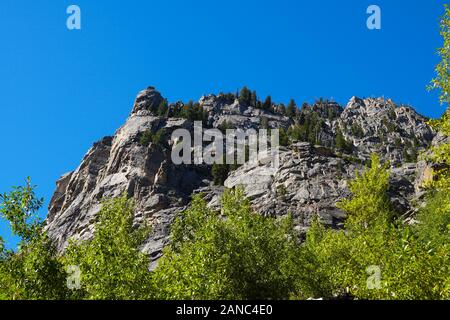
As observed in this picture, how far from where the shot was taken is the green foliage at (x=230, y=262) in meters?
18.9

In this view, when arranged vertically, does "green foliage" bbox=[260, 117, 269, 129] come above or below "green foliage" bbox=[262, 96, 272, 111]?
below

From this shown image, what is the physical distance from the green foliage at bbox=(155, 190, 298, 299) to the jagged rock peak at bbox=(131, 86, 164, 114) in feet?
366

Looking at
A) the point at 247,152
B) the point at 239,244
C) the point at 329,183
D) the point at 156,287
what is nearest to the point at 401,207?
the point at 329,183

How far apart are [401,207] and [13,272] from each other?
251 ft

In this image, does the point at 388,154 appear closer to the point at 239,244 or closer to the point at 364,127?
the point at 364,127

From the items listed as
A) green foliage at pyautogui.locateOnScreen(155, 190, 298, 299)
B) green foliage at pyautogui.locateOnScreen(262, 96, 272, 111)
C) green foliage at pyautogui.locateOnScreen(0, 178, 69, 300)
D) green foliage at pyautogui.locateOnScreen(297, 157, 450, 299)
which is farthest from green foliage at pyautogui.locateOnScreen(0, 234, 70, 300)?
green foliage at pyautogui.locateOnScreen(262, 96, 272, 111)

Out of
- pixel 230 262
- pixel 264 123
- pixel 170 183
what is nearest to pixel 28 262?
pixel 230 262

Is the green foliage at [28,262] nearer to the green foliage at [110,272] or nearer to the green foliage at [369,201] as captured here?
the green foliage at [110,272]

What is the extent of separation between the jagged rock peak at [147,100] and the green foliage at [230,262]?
11169 centimetres

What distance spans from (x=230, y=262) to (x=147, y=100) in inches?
4957

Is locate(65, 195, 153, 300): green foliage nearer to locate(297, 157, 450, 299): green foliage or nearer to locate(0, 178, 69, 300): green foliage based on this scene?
locate(0, 178, 69, 300): green foliage

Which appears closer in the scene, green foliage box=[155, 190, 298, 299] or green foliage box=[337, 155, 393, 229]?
green foliage box=[155, 190, 298, 299]

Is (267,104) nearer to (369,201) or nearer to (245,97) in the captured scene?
(245,97)

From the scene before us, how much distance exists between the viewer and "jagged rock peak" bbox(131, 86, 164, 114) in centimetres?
14150
